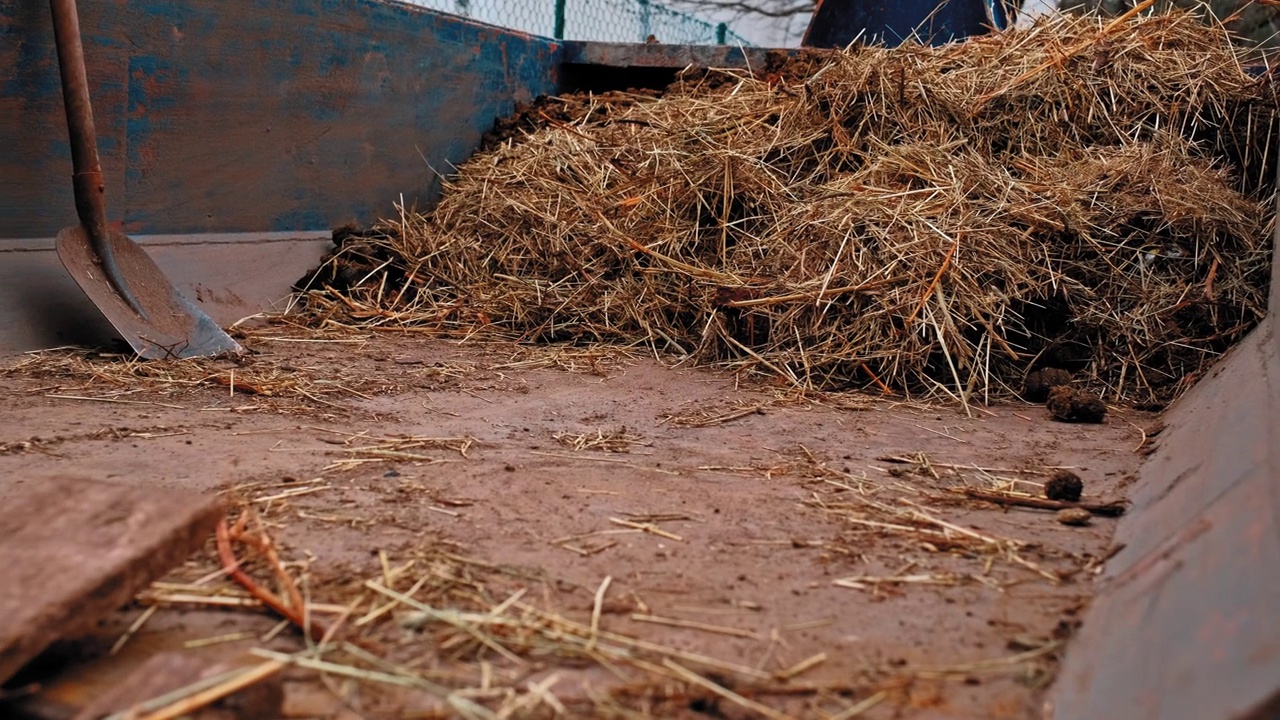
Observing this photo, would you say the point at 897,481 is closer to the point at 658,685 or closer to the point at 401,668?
the point at 658,685

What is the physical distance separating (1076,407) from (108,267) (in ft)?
11.6

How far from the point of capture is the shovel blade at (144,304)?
150 inches

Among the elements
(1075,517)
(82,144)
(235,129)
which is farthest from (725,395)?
(235,129)

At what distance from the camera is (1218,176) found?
4508mm

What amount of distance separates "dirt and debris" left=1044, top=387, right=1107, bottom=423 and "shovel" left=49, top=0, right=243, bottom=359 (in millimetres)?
2949

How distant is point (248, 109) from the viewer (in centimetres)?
489

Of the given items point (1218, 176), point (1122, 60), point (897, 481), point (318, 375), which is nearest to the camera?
point (897, 481)

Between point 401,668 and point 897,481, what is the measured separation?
154 centimetres

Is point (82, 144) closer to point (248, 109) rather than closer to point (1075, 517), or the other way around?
point (248, 109)

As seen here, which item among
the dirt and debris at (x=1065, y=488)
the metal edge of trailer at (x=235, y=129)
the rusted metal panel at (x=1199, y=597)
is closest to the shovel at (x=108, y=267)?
the metal edge of trailer at (x=235, y=129)

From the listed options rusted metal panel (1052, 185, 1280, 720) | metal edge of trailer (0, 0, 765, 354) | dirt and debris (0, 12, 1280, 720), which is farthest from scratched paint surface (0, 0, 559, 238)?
rusted metal panel (1052, 185, 1280, 720)

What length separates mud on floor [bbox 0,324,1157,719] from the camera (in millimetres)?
1547

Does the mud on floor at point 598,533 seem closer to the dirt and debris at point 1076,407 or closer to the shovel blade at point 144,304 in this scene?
the dirt and debris at point 1076,407

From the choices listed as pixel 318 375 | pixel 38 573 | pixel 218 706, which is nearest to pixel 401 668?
pixel 218 706
